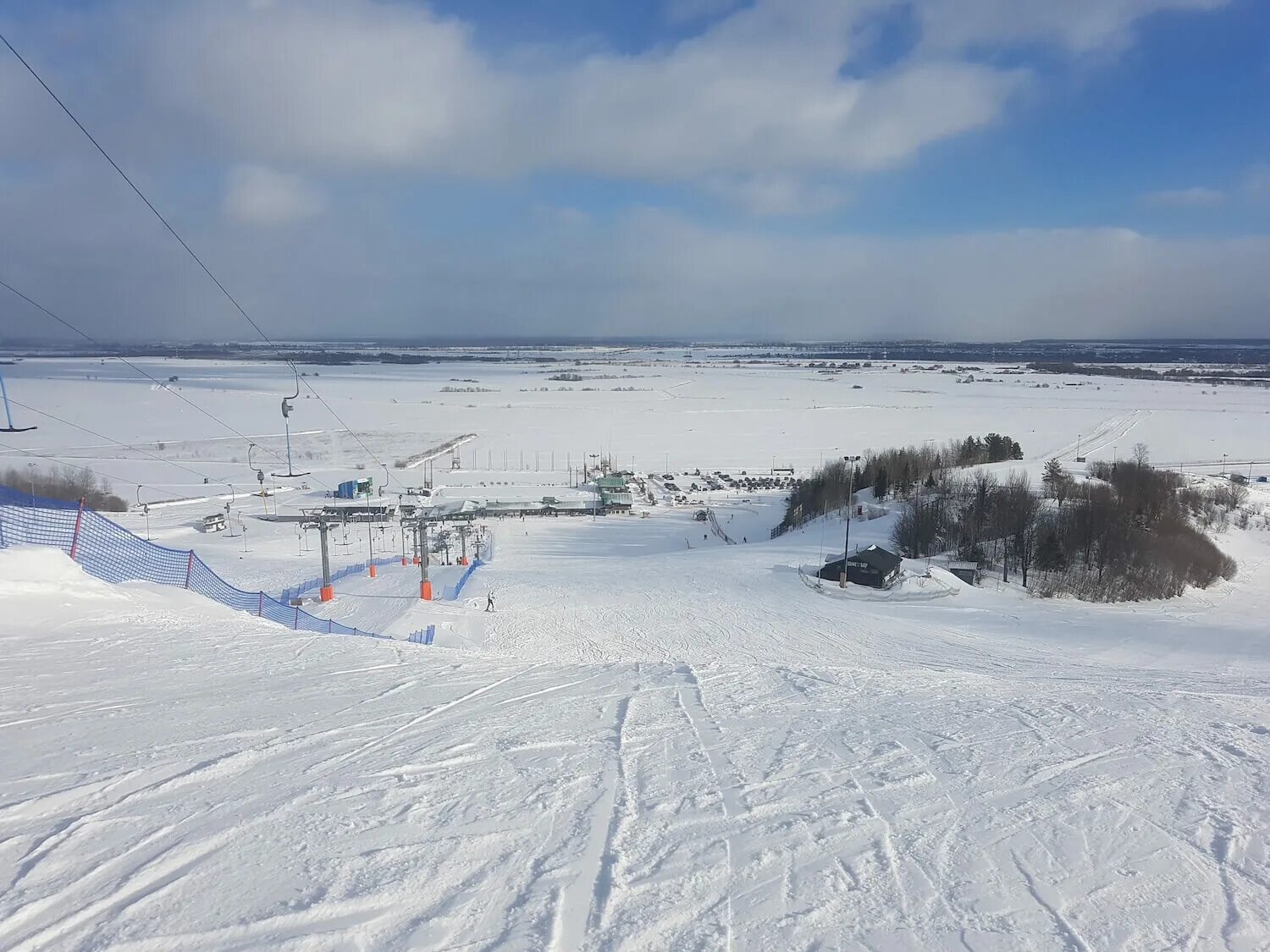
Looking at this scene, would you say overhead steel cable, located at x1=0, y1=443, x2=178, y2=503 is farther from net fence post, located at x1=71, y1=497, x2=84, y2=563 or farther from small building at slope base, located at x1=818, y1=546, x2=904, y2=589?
small building at slope base, located at x1=818, y1=546, x2=904, y2=589

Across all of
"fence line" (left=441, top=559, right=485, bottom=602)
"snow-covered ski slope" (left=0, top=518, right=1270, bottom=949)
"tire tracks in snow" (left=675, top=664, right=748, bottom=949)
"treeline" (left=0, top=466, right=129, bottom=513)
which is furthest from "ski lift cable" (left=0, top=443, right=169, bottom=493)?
"tire tracks in snow" (left=675, top=664, right=748, bottom=949)

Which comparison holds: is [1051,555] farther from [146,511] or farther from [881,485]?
[146,511]

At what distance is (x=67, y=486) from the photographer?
29.3 metres

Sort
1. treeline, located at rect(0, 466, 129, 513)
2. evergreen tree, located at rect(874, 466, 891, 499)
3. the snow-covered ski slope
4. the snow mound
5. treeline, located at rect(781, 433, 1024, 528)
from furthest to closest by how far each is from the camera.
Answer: evergreen tree, located at rect(874, 466, 891, 499)
treeline, located at rect(781, 433, 1024, 528)
treeline, located at rect(0, 466, 129, 513)
the snow mound
the snow-covered ski slope

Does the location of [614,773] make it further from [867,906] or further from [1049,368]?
[1049,368]

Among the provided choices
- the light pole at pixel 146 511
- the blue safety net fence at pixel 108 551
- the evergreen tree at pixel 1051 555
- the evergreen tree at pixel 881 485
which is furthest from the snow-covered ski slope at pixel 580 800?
the evergreen tree at pixel 881 485

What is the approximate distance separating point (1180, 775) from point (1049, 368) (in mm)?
148246

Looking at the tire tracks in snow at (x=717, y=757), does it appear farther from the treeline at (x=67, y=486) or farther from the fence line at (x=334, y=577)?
the treeline at (x=67, y=486)

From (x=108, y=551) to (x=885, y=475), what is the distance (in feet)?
104

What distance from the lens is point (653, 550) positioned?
88.4 feet

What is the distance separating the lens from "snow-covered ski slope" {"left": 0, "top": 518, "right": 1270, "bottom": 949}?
2.88m

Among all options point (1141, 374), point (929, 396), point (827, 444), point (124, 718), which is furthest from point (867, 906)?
point (1141, 374)

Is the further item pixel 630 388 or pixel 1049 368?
pixel 1049 368

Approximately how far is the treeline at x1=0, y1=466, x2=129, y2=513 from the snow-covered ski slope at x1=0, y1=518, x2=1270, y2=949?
85.0ft
